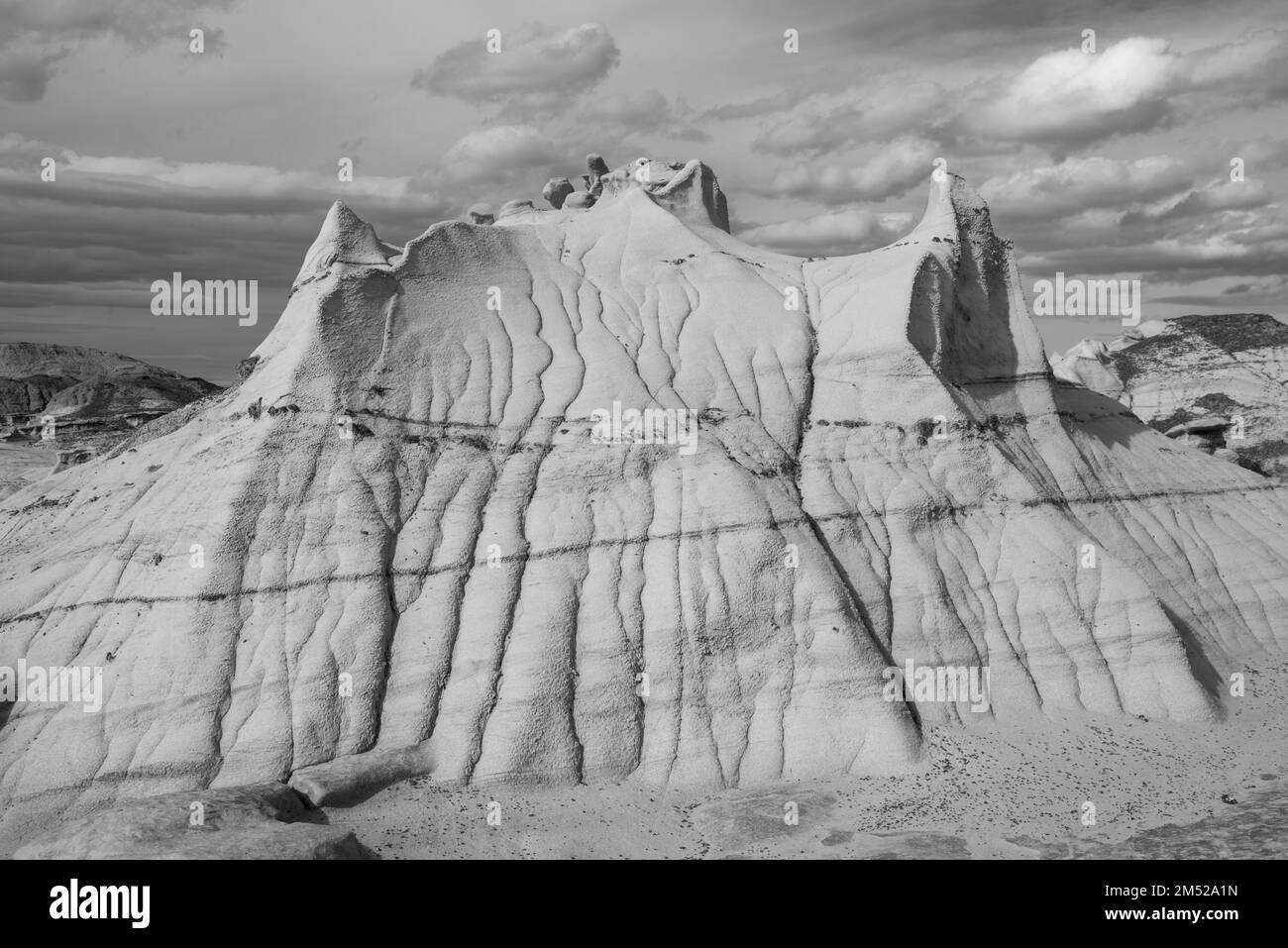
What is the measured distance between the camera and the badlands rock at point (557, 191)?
166ft

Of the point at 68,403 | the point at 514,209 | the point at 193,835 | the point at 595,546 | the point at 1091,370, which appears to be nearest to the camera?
the point at 193,835

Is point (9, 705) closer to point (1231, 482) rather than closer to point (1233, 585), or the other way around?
point (1233, 585)

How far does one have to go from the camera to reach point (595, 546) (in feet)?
94.2

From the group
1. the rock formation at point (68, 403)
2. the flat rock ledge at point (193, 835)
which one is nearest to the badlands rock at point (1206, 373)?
the rock formation at point (68, 403)

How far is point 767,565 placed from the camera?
28656mm

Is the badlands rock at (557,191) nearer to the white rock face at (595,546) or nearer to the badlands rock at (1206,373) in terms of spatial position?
the white rock face at (595,546)

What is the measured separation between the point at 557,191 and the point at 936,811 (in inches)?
1433

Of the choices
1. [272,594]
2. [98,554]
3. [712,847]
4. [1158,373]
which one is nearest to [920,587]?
[712,847]

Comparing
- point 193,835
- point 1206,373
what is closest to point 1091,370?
point 1206,373

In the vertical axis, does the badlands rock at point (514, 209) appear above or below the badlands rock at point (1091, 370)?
above

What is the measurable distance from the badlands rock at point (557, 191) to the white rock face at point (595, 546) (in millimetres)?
12266

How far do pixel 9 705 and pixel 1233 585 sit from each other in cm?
3924

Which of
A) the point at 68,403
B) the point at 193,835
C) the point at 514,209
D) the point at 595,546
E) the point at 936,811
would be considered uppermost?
the point at 514,209

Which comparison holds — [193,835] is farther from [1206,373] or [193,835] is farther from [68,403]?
[68,403]
